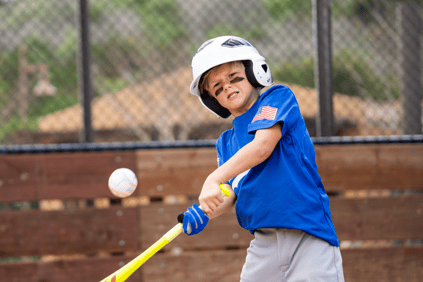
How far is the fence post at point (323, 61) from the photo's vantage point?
295 centimetres

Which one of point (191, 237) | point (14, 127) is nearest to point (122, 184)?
point (191, 237)

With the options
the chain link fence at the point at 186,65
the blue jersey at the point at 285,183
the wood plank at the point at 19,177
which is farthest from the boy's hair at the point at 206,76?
the wood plank at the point at 19,177

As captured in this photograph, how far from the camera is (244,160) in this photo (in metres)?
1.49

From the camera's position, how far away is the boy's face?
5.55ft

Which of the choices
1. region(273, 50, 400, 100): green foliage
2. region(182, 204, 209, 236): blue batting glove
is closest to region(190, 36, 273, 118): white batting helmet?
region(182, 204, 209, 236): blue batting glove

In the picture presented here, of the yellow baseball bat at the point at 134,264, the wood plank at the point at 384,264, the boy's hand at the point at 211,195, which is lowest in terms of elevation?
the wood plank at the point at 384,264

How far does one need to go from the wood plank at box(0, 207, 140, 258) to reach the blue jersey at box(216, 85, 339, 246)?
1.49 metres

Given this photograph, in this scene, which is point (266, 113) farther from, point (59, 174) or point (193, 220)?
point (59, 174)

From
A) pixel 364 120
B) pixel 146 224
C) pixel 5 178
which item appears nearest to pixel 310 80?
pixel 364 120

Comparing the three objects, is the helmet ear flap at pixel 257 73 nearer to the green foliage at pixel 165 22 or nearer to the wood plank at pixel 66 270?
the wood plank at pixel 66 270

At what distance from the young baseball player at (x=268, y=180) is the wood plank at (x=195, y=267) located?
3.87 feet

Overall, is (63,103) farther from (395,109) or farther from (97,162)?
(395,109)

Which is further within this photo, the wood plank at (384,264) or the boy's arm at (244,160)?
the wood plank at (384,264)

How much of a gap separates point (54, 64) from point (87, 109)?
5.21 m
